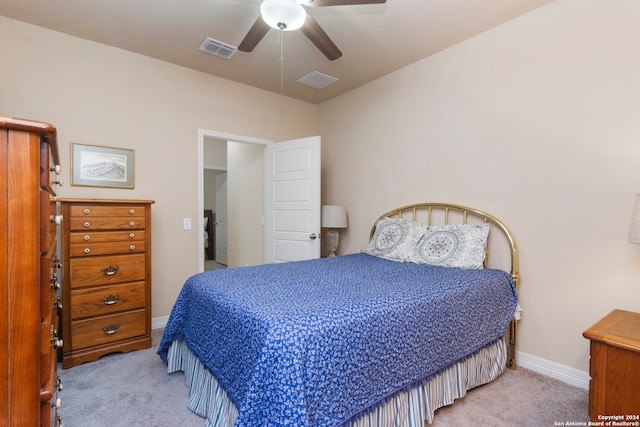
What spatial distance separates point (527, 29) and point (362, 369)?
9.15 feet

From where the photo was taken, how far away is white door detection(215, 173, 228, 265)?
22.6ft

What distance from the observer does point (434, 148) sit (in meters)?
3.05

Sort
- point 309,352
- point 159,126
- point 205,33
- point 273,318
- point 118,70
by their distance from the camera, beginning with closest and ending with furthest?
1. point 309,352
2. point 273,318
3. point 205,33
4. point 118,70
5. point 159,126

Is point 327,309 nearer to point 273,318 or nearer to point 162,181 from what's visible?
point 273,318

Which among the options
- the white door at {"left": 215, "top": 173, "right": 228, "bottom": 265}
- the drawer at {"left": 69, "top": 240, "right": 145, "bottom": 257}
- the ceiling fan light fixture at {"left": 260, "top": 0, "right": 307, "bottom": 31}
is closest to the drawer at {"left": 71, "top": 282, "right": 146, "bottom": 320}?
the drawer at {"left": 69, "top": 240, "right": 145, "bottom": 257}

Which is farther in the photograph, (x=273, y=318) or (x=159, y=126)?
(x=159, y=126)

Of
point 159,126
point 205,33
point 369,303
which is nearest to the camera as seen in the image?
point 369,303

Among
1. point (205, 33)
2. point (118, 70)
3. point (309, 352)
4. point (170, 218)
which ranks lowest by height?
point (309, 352)

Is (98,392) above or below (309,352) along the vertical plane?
below

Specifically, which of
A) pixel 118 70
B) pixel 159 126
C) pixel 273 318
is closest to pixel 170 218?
pixel 159 126

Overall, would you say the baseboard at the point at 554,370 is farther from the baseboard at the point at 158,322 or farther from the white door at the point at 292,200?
the baseboard at the point at 158,322

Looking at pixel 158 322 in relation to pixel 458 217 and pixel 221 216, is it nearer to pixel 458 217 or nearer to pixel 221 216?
pixel 458 217

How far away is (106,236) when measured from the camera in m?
2.51

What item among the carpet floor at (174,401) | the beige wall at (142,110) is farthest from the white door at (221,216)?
the carpet floor at (174,401)
